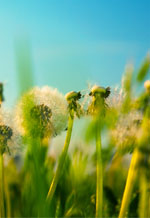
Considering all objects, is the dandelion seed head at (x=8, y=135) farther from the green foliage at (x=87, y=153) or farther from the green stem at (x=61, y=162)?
the green stem at (x=61, y=162)

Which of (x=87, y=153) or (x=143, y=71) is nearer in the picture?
(x=143, y=71)

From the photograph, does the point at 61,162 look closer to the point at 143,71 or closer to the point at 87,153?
the point at 87,153

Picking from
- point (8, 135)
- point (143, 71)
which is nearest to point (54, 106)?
point (8, 135)

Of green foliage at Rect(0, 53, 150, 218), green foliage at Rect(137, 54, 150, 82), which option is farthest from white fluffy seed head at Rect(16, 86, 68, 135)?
green foliage at Rect(137, 54, 150, 82)

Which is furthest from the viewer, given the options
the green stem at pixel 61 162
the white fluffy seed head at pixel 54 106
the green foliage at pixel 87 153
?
the white fluffy seed head at pixel 54 106

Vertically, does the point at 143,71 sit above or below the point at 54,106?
below

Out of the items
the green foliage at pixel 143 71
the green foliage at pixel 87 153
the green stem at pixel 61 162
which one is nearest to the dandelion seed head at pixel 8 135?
the green foliage at pixel 87 153

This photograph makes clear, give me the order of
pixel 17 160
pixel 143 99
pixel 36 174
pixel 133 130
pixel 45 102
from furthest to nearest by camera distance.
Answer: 1. pixel 17 160
2. pixel 45 102
3. pixel 133 130
4. pixel 143 99
5. pixel 36 174

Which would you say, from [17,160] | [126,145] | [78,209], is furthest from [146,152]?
[17,160]

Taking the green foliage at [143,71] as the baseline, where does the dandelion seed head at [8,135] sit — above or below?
above

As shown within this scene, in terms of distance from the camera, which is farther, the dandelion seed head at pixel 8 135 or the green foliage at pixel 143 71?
the dandelion seed head at pixel 8 135

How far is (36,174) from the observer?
1.03 ft

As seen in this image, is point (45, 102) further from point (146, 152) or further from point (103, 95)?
point (146, 152)

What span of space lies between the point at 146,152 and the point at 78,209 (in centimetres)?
94
